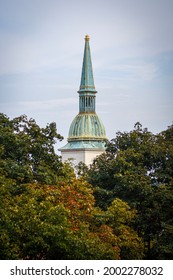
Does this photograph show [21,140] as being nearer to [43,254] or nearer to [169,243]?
[169,243]

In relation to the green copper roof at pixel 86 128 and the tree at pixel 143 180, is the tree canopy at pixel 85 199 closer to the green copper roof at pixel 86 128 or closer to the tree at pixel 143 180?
the tree at pixel 143 180

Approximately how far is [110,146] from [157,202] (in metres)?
8.48

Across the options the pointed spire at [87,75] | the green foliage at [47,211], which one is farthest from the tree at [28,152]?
the pointed spire at [87,75]

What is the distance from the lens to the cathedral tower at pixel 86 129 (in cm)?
12288

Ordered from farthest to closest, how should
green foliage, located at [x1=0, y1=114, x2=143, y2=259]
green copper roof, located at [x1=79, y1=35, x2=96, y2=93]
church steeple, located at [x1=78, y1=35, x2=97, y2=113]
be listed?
church steeple, located at [x1=78, y1=35, x2=97, y2=113]
green copper roof, located at [x1=79, y1=35, x2=96, y2=93]
green foliage, located at [x1=0, y1=114, x2=143, y2=259]

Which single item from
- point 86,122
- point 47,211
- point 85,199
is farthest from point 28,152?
point 86,122

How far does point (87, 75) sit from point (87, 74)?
0.10 m

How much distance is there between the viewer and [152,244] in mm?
53344

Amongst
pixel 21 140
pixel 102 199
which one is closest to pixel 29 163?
pixel 21 140

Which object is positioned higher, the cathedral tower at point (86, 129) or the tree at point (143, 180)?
the cathedral tower at point (86, 129)

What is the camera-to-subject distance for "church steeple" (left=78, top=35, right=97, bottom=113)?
4805 inches

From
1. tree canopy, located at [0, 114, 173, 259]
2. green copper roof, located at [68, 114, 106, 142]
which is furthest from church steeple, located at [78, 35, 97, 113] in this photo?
tree canopy, located at [0, 114, 173, 259]

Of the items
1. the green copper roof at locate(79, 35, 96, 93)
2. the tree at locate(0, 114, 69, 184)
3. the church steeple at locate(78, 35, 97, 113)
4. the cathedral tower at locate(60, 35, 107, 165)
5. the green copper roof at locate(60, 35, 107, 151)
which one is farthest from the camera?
the cathedral tower at locate(60, 35, 107, 165)

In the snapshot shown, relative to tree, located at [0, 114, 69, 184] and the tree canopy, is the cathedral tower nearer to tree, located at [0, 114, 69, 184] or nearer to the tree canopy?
the tree canopy
